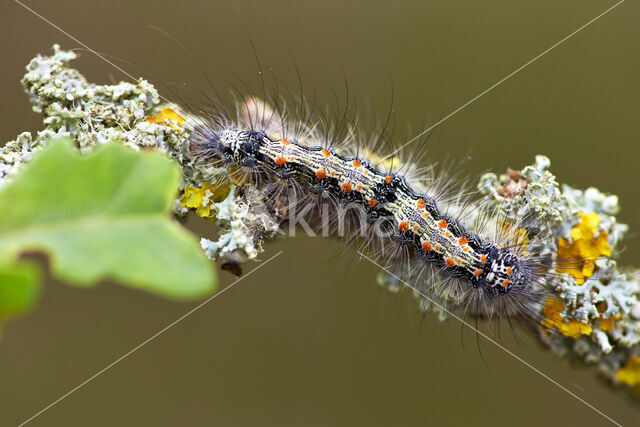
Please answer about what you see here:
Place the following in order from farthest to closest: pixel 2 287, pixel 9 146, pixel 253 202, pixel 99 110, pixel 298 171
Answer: pixel 298 171 < pixel 253 202 < pixel 99 110 < pixel 9 146 < pixel 2 287

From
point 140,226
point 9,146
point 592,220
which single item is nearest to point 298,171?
point 9,146

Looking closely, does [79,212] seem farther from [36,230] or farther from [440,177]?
[440,177]

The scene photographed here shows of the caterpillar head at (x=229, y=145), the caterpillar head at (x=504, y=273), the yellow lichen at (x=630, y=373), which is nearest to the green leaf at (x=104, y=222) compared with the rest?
the caterpillar head at (x=229, y=145)

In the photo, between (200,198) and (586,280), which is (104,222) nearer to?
(200,198)

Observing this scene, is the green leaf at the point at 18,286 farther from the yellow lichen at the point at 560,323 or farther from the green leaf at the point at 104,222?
the yellow lichen at the point at 560,323

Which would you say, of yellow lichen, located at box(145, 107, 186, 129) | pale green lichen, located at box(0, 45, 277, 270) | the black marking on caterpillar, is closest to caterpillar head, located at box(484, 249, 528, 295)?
the black marking on caterpillar
